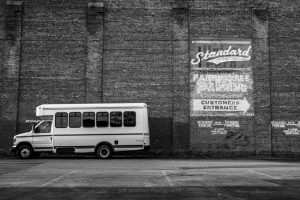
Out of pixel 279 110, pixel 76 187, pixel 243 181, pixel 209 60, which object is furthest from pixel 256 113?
pixel 76 187

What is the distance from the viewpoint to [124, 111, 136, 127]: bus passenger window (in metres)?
21.2

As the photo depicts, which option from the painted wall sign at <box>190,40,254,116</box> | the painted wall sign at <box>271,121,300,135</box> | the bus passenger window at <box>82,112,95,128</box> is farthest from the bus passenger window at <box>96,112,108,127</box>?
the painted wall sign at <box>271,121,300,135</box>

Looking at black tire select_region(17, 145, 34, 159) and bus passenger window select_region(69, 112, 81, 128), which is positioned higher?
bus passenger window select_region(69, 112, 81, 128)

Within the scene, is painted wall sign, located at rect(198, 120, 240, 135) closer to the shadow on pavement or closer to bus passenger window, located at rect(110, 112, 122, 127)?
bus passenger window, located at rect(110, 112, 122, 127)

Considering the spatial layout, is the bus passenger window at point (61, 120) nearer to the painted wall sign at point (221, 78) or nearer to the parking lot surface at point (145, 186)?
the painted wall sign at point (221, 78)

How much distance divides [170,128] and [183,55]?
14.4ft

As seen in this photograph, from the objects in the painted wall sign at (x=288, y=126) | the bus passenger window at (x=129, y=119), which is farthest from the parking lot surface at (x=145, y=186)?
the painted wall sign at (x=288, y=126)

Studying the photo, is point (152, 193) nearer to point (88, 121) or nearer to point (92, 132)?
point (92, 132)

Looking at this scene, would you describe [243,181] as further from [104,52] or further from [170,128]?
[104,52]

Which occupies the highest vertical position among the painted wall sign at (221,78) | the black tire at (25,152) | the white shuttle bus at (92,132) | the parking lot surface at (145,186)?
the painted wall sign at (221,78)

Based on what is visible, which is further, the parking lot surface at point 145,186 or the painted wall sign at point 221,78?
the painted wall sign at point 221,78

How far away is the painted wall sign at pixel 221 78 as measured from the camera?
24578 millimetres

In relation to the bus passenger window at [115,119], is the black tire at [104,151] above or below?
below

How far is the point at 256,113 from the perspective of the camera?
2462 cm
